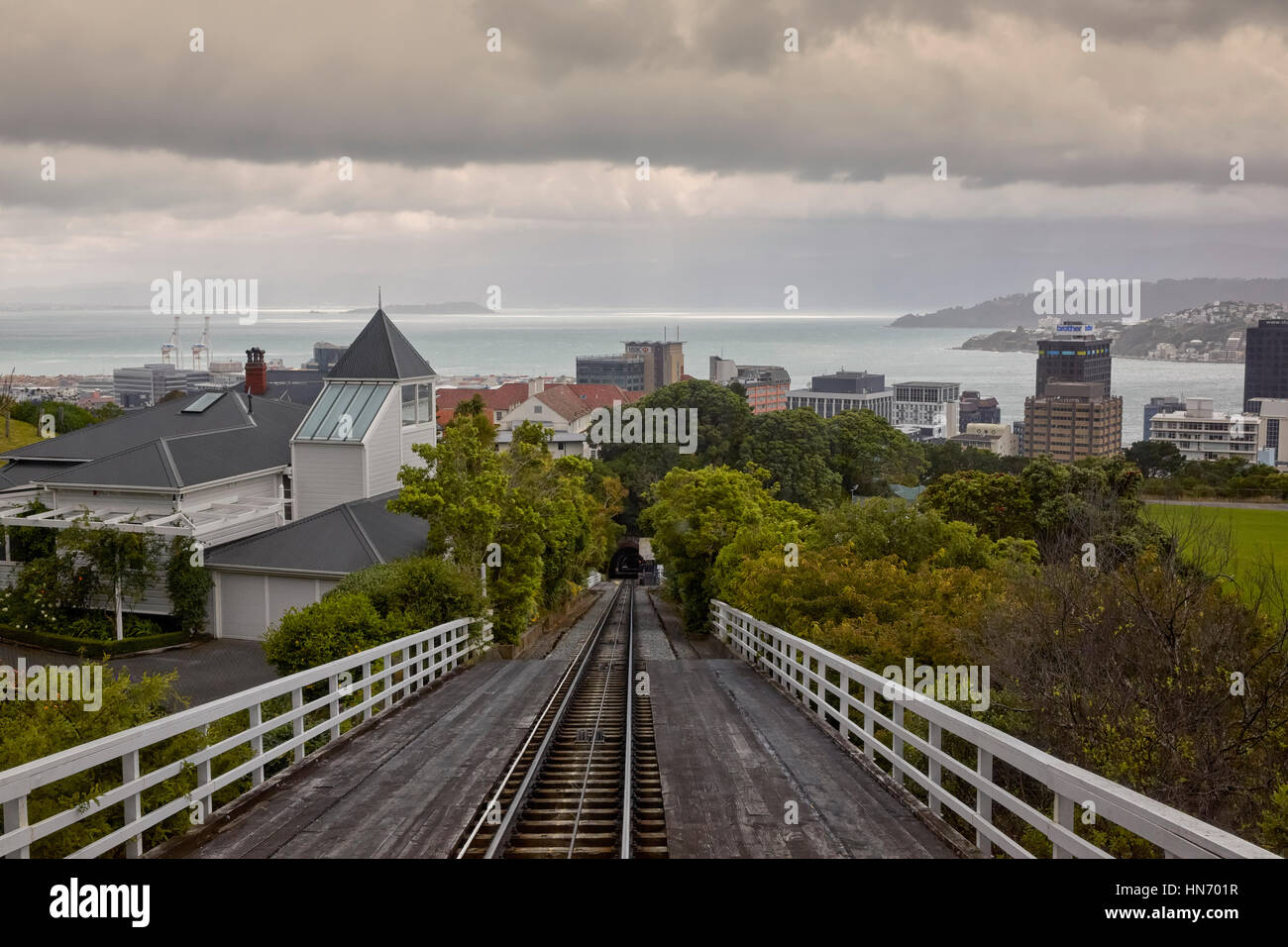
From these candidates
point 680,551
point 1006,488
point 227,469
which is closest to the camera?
point 227,469

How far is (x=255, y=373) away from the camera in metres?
47.9

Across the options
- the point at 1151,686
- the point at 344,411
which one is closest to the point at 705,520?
the point at 344,411

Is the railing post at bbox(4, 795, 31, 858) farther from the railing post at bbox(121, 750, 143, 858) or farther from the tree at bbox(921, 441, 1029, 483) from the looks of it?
the tree at bbox(921, 441, 1029, 483)

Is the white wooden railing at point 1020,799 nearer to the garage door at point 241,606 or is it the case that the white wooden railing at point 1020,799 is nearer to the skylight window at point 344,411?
the garage door at point 241,606

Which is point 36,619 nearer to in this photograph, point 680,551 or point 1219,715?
point 680,551

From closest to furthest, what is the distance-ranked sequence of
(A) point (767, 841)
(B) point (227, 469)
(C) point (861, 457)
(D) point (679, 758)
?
(A) point (767, 841)
(D) point (679, 758)
(B) point (227, 469)
(C) point (861, 457)

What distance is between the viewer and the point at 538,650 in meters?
32.4

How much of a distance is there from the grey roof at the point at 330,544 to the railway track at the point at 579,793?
14.1m

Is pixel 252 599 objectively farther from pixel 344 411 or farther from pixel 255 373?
pixel 255 373

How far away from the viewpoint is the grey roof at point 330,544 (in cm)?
2955

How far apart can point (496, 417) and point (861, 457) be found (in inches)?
2668

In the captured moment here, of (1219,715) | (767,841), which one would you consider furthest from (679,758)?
(1219,715)

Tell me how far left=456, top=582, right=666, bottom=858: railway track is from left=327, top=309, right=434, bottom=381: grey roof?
22.6 m

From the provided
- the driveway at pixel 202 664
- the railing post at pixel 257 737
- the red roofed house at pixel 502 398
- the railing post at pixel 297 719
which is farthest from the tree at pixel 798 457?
the railing post at pixel 257 737
